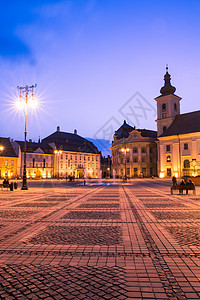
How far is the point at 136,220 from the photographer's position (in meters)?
7.65

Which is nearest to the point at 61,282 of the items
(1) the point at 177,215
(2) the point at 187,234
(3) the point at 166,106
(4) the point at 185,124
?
(2) the point at 187,234

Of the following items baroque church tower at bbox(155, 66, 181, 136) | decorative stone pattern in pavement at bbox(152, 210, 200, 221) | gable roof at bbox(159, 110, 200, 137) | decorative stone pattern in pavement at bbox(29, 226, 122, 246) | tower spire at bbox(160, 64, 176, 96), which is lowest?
decorative stone pattern in pavement at bbox(152, 210, 200, 221)

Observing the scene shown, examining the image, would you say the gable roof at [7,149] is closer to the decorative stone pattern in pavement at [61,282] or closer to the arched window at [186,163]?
the arched window at [186,163]

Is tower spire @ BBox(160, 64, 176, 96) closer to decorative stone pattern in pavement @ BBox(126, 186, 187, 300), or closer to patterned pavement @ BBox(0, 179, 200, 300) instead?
patterned pavement @ BBox(0, 179, 200, 300)

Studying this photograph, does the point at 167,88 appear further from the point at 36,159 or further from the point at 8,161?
the point at 8,161

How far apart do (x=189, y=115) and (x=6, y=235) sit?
60611 millimetres

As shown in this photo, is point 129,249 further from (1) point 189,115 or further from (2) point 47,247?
(1) point 189,115

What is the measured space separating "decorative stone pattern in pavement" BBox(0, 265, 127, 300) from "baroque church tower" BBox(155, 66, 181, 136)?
6295 cm

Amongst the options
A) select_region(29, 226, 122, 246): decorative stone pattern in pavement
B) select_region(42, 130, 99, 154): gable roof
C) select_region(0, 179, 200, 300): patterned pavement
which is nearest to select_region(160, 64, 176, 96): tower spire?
select_region(42, 130, 99, 154): gable roof

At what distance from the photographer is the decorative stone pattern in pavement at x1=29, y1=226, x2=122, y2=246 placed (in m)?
5.35

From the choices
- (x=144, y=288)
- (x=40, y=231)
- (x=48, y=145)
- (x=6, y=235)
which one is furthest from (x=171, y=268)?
(x=48, y=145)

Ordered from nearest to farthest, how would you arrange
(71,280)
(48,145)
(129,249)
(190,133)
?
(71,280), (129,249), (190,133), (48,145)

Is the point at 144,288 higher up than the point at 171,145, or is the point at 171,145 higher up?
the point at 171,145

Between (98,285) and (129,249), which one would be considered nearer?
(98,285)
